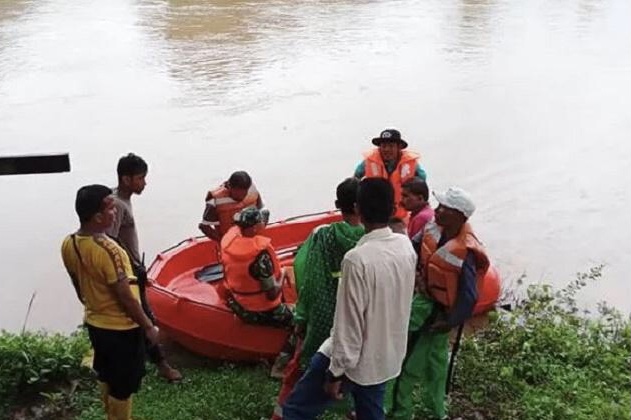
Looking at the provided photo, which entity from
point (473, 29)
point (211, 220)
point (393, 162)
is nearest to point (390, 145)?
point (393, 162)

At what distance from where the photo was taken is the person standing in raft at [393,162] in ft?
15.0

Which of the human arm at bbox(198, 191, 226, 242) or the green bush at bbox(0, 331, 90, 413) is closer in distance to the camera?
the green bush at bbox(0, 331, 90, 413)

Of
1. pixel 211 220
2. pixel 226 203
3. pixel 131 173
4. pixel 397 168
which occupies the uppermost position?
pixel 131 173

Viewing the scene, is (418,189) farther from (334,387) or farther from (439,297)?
(334,387)

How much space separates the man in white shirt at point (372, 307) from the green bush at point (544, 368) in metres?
1.04

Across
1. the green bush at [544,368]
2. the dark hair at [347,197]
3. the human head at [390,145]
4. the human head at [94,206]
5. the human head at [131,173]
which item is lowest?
the green bush at [544,368]

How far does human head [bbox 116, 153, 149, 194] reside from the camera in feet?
11.7

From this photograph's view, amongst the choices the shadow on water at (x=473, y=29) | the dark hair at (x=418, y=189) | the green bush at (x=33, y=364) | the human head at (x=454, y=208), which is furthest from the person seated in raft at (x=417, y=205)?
the shadow on water at (x=473, y=29)

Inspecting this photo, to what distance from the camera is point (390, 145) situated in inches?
181

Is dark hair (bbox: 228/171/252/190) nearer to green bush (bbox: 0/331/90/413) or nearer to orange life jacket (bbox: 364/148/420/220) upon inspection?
orange life jacket (bbox: 364/148/420/220)

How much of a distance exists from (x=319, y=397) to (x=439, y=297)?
25.2 inches

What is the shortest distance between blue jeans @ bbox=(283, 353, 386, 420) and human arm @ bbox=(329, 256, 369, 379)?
134mm

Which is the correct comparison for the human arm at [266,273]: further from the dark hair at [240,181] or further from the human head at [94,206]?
the human head at [94,206]

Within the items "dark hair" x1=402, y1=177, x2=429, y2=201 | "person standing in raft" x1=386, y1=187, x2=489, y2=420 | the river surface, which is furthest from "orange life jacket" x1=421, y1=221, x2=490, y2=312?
the river surface
